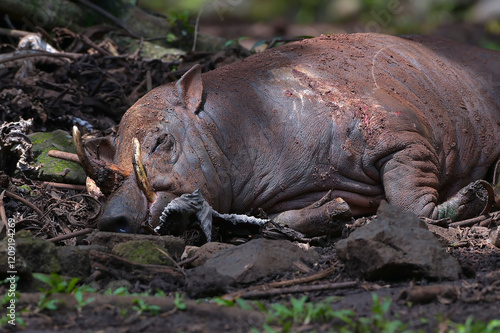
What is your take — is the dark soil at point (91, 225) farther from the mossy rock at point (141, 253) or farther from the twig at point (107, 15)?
the twig at point (107, 15)

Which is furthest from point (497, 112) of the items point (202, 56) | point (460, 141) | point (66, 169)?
point (66, 169)

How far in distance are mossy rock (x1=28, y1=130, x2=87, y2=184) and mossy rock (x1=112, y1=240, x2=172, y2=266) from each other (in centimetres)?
222

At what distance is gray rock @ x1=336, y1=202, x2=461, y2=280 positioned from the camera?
3.42 metres

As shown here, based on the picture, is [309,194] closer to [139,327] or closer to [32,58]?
[139,327]

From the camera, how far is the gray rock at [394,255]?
342 centimetres

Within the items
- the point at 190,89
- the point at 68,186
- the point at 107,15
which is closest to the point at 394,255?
the point at 190,89

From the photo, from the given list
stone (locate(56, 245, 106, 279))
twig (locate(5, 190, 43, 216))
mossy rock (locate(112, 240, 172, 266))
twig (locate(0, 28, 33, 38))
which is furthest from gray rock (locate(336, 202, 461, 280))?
twig (locate(0, 28, 33, 38))

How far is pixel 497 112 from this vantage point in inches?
245

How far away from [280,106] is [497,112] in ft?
7.08

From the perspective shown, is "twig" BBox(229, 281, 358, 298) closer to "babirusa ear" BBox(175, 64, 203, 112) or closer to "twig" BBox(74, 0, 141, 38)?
"babirusa ear" BBox(175, 64, 203, 112)

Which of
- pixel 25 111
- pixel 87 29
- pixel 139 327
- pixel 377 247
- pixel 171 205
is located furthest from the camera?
pixel 87 29

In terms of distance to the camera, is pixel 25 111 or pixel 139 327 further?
pixel 25 111

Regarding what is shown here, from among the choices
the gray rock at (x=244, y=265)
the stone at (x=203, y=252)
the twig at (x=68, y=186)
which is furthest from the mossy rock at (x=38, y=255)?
the twig at (x=68, y=186)

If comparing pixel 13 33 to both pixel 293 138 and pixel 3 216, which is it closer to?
pixel 3 216
